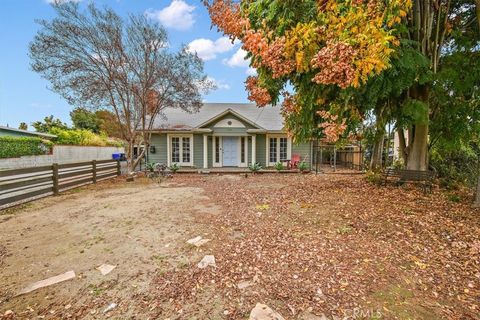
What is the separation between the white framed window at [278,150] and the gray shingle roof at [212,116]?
869mm

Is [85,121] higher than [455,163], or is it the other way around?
[85,121]

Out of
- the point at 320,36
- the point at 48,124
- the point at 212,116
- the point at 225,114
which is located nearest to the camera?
the point at 320,36

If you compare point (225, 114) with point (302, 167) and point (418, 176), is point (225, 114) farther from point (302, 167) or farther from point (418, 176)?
point (418, 176)

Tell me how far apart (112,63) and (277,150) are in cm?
1045

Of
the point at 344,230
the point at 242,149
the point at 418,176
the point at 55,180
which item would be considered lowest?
the point at 344,230

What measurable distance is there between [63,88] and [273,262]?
11780mm

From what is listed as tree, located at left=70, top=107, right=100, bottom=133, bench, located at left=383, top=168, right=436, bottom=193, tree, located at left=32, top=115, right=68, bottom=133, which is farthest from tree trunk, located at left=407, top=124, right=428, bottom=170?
tree, located at left=70, top=107, right=100, bottom=133

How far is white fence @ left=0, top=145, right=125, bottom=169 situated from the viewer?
1098 centimetres

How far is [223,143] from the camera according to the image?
1596 cm

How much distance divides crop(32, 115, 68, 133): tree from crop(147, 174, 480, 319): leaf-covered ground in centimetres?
2262

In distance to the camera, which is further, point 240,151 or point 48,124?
point 48,124

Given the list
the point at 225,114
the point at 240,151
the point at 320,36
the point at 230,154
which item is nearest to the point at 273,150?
the point at 240,151

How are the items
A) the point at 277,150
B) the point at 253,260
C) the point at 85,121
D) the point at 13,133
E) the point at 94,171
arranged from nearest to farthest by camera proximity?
1. the point at 253,260
2. the point at 94,171
3. the point at 13,133
4. the point at 277,150
5. the point at 85,121

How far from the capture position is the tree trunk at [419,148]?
768cm
